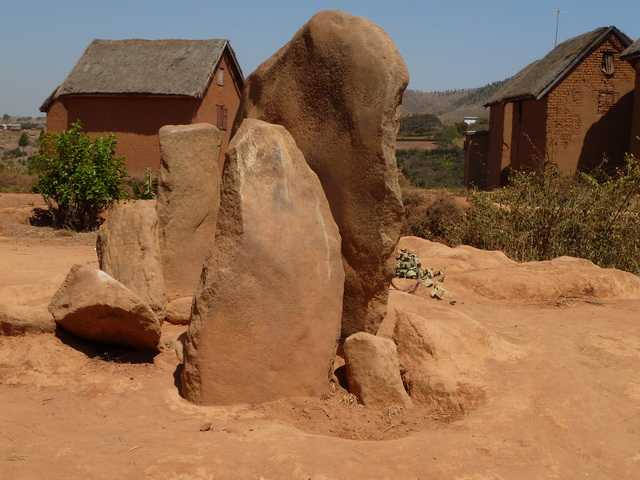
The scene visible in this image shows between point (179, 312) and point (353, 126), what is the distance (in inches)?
82.1

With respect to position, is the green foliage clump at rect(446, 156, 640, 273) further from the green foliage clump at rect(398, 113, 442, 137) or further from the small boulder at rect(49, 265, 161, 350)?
the green foliage clump at rect(398, 113, 442, 137)

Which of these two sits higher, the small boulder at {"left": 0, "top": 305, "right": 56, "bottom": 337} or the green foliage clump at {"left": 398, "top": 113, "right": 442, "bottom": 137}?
the green foliage clump at {"left": 398, "top": 113, "right": 442, "bottom": 137}

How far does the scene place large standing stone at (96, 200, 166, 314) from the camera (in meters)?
4.85

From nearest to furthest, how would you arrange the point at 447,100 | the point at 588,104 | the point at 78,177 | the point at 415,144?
the point at 78,177
the point at 588,104
the point at 415,144
the point at 447,100

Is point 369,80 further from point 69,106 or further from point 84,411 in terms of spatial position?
point 69,106

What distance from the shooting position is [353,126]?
13.9 ft

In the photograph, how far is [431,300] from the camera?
20.8 feet

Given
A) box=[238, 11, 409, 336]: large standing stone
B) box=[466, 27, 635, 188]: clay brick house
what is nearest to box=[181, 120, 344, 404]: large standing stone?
box=[238, 11, 409, 336]: large standing stone

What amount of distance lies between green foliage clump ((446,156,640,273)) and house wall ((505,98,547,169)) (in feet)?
27.6

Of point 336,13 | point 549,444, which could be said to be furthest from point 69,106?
point 549,444

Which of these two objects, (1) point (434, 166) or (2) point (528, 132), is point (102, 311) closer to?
(2) point (528, 132)

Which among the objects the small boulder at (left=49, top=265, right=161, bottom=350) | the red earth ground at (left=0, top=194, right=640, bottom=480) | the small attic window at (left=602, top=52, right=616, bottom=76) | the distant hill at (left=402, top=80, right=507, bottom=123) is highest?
the distant hill at (left=402, top=80, right=507, bottom=123)

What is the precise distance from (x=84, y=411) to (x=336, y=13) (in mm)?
2786

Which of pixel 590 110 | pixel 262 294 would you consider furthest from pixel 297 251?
pixel 590 110
